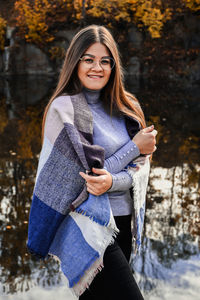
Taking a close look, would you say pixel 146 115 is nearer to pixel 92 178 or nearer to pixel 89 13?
pixel 92 178

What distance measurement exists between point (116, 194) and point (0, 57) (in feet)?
75.4

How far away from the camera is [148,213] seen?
5.89 metres

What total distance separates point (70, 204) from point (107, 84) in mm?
844

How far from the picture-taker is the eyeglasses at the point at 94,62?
2.50 metres

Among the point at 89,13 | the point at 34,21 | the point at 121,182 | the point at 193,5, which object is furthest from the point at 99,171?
the point at 89,13

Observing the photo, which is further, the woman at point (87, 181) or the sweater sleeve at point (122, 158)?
the sweater sleeve at point (122, 158)

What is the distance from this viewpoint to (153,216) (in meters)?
5.78

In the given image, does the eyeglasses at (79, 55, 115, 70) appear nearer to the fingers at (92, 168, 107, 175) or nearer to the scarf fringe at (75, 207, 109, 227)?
the fingers at (92, 168, 107, 175)

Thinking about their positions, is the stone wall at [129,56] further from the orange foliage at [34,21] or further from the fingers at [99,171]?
the fingers at [99,171]

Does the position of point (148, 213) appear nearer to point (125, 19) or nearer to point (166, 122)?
point (166, 122)

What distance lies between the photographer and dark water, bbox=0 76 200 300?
4.20 meters

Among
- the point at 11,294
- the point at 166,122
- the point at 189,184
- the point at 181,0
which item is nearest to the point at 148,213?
the point at 189,184

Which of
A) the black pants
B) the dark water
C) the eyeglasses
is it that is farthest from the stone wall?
the black pants

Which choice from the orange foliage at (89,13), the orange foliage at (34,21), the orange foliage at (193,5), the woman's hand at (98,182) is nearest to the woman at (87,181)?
the woman's hand at (98,182)
